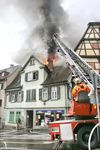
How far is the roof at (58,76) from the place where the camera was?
3015 cm

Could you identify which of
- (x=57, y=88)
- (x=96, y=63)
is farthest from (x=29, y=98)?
(x=96, y=63)

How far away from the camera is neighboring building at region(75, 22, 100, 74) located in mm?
27516

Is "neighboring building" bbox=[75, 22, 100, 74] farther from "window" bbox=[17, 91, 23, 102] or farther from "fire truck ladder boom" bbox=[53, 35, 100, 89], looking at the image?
"fire truck ladder boom" bbox=[53, 35, 100, 89]

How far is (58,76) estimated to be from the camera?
31828 mm

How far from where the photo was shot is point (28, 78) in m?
35.1

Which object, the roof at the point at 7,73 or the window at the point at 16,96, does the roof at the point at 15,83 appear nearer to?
the window at the point at 16,96

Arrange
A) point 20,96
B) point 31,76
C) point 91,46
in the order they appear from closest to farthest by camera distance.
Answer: point 91,46
point 31,76
point 20,96

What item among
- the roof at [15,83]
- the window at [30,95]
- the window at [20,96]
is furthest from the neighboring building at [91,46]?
the roof at [15,83]

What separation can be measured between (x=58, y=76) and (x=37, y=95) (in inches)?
158

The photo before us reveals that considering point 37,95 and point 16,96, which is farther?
point 16,96

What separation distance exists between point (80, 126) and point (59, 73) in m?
21.1

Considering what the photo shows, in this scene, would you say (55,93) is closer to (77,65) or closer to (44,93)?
(44,93)

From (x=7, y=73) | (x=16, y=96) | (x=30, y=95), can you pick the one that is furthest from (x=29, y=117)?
(x=7, y=73)

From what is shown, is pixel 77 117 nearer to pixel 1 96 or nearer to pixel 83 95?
pixel 83 95
